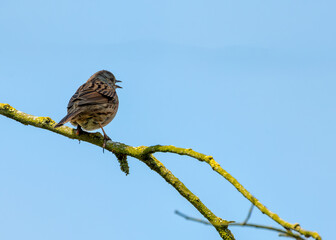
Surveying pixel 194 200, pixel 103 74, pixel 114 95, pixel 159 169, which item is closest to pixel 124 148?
pixel 159 169

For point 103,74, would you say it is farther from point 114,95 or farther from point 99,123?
point 99,123

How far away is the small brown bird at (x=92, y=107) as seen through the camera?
817cm

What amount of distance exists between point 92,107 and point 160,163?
297 cm

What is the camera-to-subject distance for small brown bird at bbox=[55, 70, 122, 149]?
8172 mm

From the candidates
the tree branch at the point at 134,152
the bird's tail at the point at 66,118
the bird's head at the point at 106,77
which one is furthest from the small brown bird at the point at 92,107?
the bird's head at the point at 106,77

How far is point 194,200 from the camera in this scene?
529cm

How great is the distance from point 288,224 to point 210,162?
1.20m

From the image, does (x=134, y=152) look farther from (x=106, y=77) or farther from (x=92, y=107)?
(x=106, y=77)

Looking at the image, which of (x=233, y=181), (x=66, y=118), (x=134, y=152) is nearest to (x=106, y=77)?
(x=66, y=118)

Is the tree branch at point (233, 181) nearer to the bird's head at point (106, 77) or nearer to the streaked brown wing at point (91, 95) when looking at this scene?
the streaked brown wing at point (91, 95)

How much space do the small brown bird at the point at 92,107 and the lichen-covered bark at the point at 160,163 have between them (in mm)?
230

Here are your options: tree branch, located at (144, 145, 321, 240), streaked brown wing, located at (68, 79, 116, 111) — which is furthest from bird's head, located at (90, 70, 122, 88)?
tree branch, located at (144, 145, 321, 240)

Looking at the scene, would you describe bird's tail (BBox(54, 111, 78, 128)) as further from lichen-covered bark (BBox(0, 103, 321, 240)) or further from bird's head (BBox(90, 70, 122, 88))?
bird's head (BBox(90, 70, 122, 88))

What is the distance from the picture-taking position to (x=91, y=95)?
28.8ft
